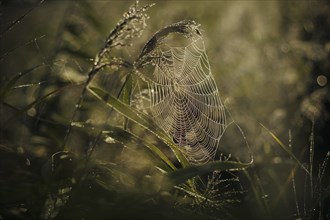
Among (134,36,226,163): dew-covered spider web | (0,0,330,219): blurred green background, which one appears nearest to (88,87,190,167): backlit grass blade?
(0,0,330,219): blurred green background

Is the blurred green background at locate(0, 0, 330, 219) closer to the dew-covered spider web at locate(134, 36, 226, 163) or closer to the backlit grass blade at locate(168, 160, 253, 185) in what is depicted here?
the dew-covered spider web at locate(134, 36, 226, 163)

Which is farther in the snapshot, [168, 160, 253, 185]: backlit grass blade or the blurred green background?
the blurred green background

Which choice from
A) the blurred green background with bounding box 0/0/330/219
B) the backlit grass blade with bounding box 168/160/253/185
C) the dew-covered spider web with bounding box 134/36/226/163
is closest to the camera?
the backlit grass blade with bounding box 168/160/253/185

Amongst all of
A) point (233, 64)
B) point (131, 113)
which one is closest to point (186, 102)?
point (233, 64)

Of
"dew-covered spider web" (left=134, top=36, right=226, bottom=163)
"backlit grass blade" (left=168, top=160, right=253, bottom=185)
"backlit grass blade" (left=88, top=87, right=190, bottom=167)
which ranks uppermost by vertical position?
"dew-covered spider web" (left=134, top=36, right=226, bottom=163)

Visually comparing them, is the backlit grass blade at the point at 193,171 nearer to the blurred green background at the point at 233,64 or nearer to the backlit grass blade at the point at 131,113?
the backlit grass blade at the point at 131,113

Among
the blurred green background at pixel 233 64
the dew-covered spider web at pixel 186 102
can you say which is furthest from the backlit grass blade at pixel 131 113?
the dew-covered spider web at pixel 186 102
